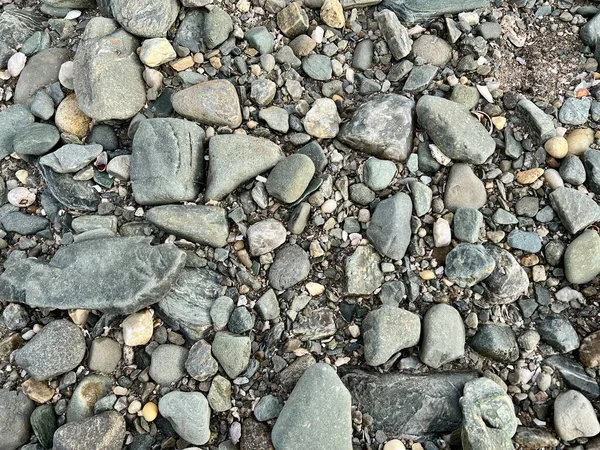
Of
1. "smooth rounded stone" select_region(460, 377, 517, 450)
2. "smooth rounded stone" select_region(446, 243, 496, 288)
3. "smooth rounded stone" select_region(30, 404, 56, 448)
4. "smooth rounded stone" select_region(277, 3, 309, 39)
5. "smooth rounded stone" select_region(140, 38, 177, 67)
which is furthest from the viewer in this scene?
"smooth rounded stone" select_region(277, 3, 309, 39)

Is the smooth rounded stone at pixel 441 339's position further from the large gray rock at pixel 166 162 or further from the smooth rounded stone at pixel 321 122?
the large gray rock at pixel 166 162

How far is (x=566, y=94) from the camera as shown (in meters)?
2.40

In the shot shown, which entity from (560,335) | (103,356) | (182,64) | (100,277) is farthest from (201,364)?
(560,335)

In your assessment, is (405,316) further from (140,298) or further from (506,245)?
(140,298)

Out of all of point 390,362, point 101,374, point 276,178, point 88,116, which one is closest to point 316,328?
point 390,362

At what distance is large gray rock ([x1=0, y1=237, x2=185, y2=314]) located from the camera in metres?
2.02

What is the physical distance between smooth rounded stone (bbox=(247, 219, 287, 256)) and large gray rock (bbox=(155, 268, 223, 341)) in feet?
0.69

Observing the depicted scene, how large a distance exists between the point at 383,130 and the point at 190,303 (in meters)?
1.04

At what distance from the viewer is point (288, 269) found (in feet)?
6.99

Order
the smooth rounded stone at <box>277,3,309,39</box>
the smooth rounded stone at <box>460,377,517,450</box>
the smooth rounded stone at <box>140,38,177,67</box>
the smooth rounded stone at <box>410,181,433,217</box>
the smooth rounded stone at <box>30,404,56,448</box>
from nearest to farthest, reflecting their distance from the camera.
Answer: the smooth rounded stone at <box>460,377,517,450</box>, the smooth rounded stone at <box>30,404,56,448</box>, the smooth rounded stone at <box>410,181,433,217</box>, the smooth rounded stone at <box>140,38,177,67</box>, the smooth rounded stone at <box>277,3,309,39</box>

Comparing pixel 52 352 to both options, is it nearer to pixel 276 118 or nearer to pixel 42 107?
pixel 42 107

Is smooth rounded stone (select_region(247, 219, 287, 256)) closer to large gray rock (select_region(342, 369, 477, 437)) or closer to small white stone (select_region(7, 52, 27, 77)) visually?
large gray rock (select_region(342, 369, 477, 437))

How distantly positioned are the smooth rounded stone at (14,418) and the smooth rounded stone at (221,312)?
746 millimetres

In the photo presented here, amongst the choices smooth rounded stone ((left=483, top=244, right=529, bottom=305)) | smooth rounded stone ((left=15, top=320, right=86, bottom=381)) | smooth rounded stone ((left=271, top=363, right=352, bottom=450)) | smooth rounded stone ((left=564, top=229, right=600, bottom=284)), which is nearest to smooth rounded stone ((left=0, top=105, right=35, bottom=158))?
smooth rounded stone ((left=15, top=320, right=86, bottom=381))
